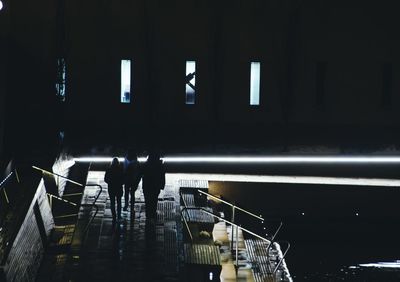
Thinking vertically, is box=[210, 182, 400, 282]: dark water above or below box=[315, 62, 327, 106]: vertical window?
below

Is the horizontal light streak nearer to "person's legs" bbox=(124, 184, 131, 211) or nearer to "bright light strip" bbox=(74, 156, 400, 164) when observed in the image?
"bright light strip" bbox=(74, 156, 400, 164)

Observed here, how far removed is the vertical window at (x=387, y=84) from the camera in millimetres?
23300

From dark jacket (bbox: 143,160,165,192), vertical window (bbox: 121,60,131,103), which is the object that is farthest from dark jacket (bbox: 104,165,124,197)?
vertical window (bbox: 121,60,131,103)

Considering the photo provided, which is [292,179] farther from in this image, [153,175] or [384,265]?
[153,175]

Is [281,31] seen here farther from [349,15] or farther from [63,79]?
[63,79]

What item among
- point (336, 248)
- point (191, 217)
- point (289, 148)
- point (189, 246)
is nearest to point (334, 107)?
point (289, 148)

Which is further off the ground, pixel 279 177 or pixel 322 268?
pixel 279 177

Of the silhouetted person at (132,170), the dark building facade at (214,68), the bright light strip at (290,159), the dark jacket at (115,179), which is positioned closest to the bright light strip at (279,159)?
the bright light strip at (290,159)

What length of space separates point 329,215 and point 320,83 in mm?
5026

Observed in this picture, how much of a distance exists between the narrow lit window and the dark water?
629cm

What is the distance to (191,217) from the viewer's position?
54.7 feet

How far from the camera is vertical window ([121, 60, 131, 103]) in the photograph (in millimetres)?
22719

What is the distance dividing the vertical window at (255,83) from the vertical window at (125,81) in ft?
14.5

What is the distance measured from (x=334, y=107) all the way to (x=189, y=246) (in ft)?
36.1
